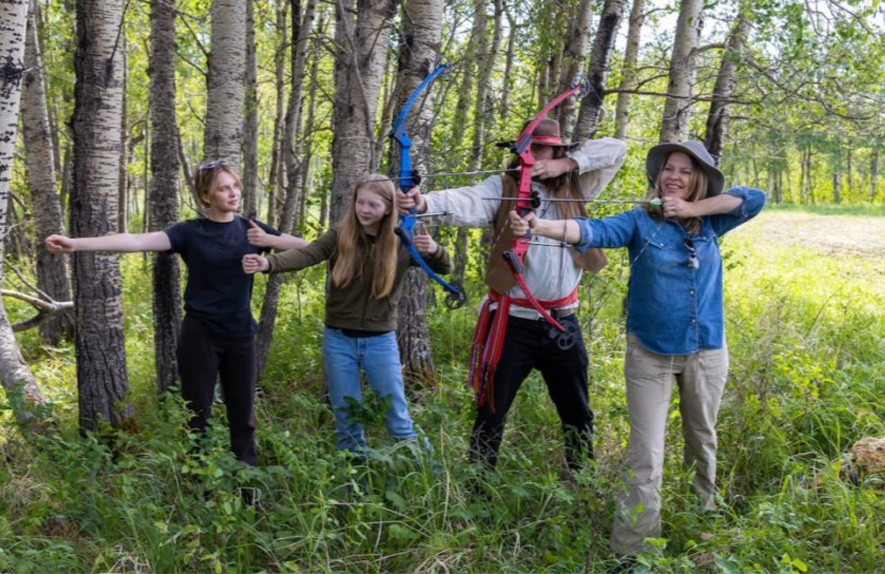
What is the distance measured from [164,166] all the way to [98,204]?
780 mm

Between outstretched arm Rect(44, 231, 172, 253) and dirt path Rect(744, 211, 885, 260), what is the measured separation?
54.2 feet

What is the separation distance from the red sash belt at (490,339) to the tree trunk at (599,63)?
7.87 ft

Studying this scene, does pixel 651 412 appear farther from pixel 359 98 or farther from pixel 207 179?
pixel 359 98

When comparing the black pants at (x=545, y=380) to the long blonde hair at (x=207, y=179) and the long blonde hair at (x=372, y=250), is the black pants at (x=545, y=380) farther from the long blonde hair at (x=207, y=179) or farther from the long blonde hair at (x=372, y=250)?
the long blonde hair at (x=207, y=179)

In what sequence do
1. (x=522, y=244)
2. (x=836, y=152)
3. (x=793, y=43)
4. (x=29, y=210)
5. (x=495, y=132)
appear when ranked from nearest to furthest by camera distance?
(x=522, y=244) → (x=793, y=43) → (x=495, y=132) → (x=29, y=210) → (x=836, y=152)

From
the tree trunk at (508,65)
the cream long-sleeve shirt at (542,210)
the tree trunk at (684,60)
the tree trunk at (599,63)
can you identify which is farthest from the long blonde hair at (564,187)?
the tree trunk at (508,65)

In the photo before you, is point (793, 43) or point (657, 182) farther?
point (793, 43)

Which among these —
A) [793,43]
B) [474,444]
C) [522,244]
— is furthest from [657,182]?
[793,43]

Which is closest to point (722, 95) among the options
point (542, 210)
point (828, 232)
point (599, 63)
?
point (599, 63)

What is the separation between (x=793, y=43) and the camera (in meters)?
6.83

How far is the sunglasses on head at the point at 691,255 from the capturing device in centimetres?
342

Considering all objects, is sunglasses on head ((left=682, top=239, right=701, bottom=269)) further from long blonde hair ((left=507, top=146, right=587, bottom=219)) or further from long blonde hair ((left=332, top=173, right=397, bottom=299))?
long blonde hair ((left=332, top=173, right=397, bottom=299))

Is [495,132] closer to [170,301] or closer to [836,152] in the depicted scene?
[170,301]

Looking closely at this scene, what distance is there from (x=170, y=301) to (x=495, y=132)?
4.75m
